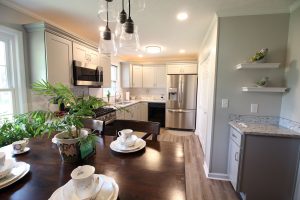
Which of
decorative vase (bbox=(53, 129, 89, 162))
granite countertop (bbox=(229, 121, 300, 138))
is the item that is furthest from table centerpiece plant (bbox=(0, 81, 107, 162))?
granite countertop (bbox=(229, 121, 300, 138))

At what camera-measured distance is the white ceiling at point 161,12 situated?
1828mm

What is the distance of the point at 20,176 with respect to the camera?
83cm

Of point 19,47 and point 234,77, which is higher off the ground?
point 19,47

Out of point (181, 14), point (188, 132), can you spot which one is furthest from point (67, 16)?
point (188, 132)

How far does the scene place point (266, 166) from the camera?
173cm

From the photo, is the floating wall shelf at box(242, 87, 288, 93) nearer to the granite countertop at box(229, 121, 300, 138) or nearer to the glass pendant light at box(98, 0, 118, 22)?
the granite countertop at box(229, 121, 300, 138)

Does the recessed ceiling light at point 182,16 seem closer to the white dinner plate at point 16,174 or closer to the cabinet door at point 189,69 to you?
the white dinner plate at point 16,174

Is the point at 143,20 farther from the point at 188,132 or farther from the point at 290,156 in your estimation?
the point at 188,132

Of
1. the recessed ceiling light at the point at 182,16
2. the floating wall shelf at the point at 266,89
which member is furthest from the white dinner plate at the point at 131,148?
the recessed ceiling light at the point at 182,16

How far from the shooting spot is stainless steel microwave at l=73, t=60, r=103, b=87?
2537mm

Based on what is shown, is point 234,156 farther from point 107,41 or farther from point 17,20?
point 17,20

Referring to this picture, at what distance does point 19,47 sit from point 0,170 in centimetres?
186

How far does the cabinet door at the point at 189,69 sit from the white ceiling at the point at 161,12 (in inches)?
71.5

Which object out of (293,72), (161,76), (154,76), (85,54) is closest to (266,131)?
(293,72)
